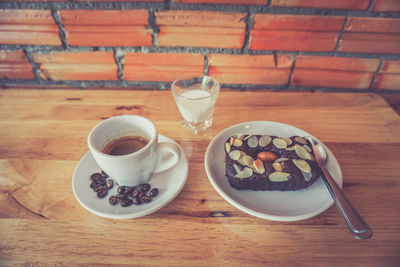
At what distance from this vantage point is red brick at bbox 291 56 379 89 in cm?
87

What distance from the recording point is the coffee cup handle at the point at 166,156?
0.52 metres

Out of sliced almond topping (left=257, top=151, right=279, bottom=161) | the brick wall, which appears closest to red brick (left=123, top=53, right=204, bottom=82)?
the brick wall

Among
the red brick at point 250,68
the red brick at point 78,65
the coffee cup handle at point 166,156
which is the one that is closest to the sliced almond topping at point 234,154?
the coffee cup handle at point 166,156

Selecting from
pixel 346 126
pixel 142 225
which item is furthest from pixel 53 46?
pixel 346 126

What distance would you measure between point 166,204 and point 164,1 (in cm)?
60

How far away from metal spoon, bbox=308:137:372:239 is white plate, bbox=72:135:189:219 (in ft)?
0.96

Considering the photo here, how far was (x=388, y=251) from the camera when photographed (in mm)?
450

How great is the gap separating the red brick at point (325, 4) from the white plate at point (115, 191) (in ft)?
1.81

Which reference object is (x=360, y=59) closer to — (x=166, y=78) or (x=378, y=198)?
(x=378, y=198)

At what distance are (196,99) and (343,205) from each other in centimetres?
39

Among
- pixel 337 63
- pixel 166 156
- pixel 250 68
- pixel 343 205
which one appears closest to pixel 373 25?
pixel 337 63

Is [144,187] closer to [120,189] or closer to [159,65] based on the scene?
[120,189]

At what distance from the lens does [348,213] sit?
45 centimetres

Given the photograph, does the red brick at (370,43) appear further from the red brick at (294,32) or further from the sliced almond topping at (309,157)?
the sliced almond topping at (309,157)
